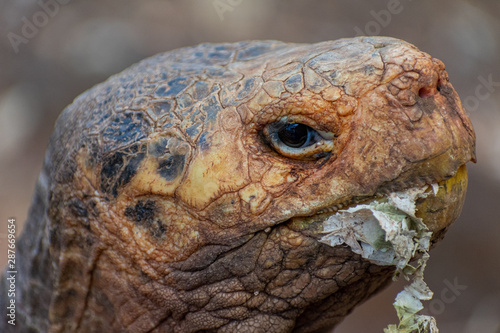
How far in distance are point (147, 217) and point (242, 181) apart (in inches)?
14.1

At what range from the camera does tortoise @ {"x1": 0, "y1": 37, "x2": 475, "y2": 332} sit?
1828 mm

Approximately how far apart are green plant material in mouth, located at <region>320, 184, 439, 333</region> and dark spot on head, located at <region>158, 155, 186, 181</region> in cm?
50

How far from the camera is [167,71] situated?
2238 mm

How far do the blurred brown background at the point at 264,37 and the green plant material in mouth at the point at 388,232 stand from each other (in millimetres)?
4576

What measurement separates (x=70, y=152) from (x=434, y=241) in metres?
1.33

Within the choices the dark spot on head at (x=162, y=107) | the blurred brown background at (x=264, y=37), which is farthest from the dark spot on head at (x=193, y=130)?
the blurred brown background at (x=264, y=37)

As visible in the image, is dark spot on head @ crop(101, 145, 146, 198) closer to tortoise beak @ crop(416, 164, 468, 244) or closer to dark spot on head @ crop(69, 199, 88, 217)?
dark spot on head @ crop(69, 199, 88, 217)

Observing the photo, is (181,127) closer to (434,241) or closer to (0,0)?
(434,241)

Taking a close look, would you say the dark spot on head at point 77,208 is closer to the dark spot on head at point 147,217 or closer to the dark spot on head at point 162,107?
the dark spot on head at point 147,217

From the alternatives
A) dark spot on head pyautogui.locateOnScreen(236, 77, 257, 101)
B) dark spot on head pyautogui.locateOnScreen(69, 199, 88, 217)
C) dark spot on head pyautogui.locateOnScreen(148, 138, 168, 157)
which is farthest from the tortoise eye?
dark spot on head pyautogui.locateOnScreen(69, 199, 88, 217)

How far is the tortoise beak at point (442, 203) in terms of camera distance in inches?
72.1

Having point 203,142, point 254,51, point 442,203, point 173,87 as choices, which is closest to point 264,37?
point 254,51

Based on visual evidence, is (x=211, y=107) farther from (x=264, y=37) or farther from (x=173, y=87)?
(x=264, y=37)

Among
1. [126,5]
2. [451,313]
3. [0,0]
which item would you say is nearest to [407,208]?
[451,313]
